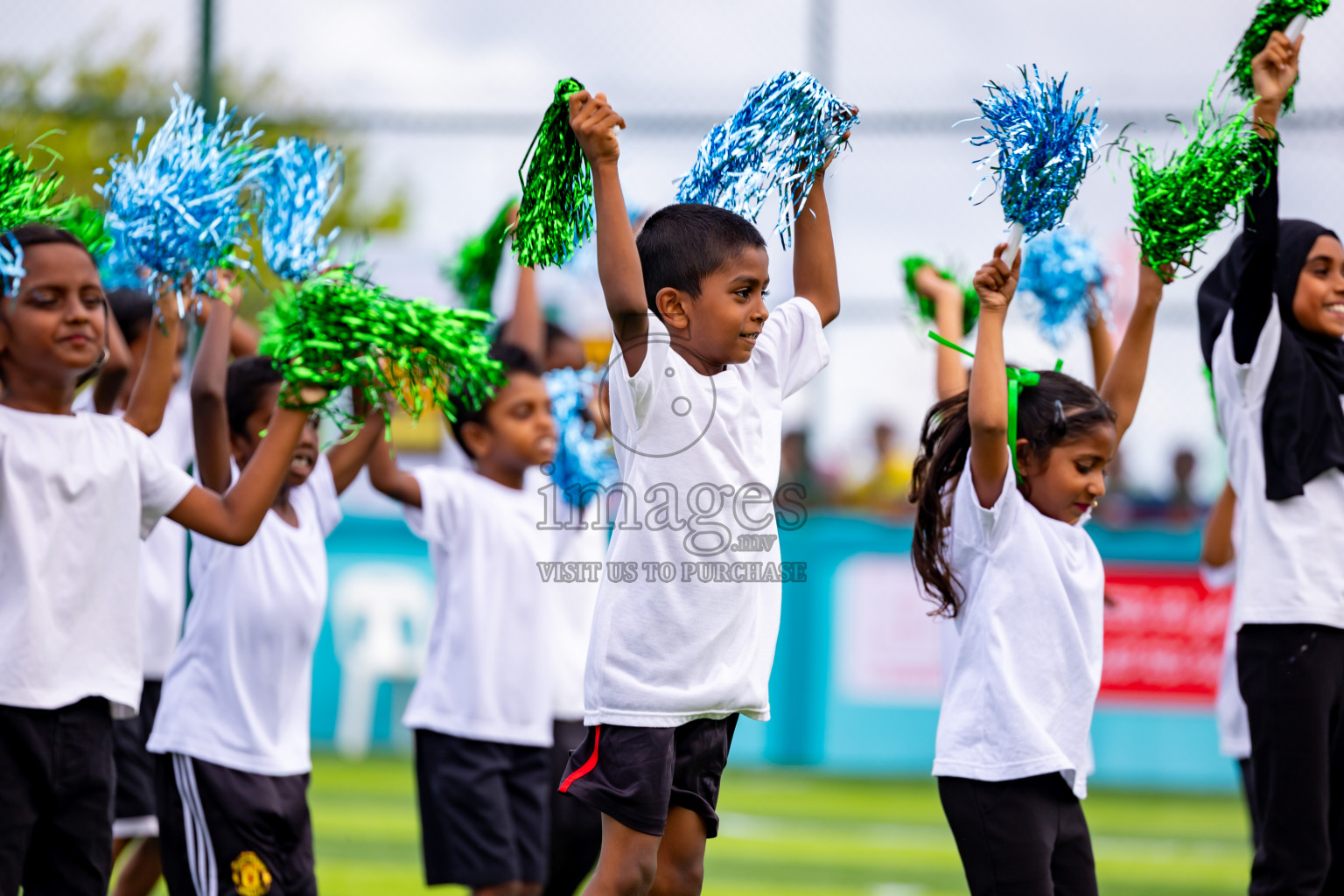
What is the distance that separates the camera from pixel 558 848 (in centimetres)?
454

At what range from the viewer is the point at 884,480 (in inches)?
413

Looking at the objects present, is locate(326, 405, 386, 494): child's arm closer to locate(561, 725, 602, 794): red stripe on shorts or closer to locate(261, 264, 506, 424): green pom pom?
locate(261, 264, 506, 424): green pom pom

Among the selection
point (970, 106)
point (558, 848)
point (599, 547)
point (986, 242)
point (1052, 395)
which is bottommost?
point (558, 848)

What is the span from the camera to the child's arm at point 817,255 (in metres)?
3.28

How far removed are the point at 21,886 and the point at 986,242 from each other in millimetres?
6838

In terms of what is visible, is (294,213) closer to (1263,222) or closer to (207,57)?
(1263,222)

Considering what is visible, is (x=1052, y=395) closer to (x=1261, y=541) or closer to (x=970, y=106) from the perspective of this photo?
(x=1261, y=541)

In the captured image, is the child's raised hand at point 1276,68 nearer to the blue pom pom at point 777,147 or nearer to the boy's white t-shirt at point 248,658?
the blue pom pom at point 777,147

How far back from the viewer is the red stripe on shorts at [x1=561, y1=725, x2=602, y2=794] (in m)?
2.83

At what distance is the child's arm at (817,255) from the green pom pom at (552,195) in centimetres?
52

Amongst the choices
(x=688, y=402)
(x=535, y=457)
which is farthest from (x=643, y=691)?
(x=535, y=457)

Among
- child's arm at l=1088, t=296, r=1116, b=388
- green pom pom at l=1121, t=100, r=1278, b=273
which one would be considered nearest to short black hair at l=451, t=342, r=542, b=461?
child's arm at l=1088, t=296, r=1116, b=388

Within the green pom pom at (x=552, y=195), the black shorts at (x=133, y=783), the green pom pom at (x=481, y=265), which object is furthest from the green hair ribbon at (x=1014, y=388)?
the black shorts at (x=133, y=783)

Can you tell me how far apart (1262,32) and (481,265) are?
8.03 ft
